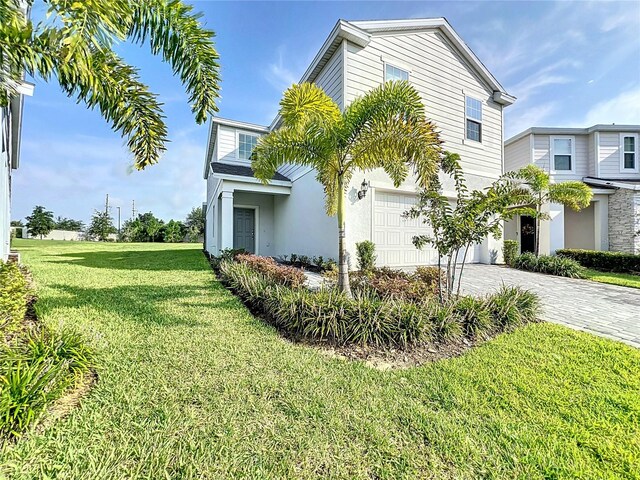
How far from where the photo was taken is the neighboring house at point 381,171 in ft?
28.1

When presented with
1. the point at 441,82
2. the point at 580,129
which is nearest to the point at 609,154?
the point at 580,129

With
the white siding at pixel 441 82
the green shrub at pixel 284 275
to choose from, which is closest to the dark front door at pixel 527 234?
the white siding at pixel 441 82

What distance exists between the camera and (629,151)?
47.4ft

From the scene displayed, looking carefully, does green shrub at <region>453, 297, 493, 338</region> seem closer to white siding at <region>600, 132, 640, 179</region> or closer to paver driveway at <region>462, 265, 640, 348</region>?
paver driveway at <region>462, 265, 640, 348</region>

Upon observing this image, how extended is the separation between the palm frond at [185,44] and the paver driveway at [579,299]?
265 inches

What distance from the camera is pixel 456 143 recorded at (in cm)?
1055

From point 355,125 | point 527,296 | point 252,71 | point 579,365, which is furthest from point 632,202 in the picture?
point 252,71

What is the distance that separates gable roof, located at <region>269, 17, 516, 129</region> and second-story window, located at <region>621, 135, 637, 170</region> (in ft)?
26.4

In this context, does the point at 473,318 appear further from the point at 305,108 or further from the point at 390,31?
the point at 390,31

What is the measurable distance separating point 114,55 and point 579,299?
1008cm

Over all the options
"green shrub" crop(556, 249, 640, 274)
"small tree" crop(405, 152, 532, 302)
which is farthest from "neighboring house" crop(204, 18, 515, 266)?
"small tree" crop(405, 152, 532, 302)

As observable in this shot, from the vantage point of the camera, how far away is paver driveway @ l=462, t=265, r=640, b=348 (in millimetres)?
4648

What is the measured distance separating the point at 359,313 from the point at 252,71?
9419 mm

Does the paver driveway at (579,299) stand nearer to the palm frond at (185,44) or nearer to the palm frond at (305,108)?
the palm frond at (305,108)
